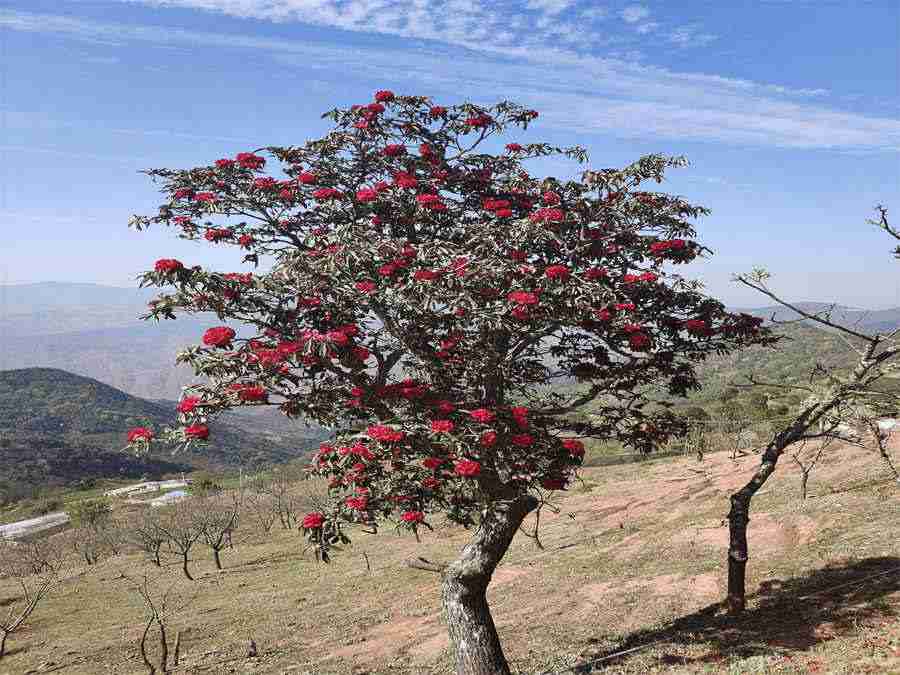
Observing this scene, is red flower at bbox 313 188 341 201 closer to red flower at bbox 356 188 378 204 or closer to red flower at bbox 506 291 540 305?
red flower at bbox 356 188 378 204

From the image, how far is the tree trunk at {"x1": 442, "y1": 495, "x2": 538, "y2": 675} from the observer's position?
978 cm

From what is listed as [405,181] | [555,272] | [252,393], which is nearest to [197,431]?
[252,393]

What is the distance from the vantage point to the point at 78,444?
13925cm

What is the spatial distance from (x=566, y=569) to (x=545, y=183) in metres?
16.5

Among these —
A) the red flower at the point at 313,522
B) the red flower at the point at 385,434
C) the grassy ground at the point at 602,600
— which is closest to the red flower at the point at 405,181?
the red flower at the point at 385,434

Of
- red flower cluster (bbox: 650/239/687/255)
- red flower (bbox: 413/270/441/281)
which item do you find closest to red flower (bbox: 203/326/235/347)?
red flower (bbox: 413/270/441/281)

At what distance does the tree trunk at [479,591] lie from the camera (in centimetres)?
978

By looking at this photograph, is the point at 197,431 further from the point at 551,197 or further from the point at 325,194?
the point at 551,197

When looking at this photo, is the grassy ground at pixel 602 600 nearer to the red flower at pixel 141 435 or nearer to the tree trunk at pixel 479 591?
the tree trunk at pixel 479 591

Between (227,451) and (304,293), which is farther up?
(304,293)

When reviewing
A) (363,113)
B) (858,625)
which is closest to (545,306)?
(363,113)

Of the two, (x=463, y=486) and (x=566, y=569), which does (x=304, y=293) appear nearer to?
(x=463, y=486)

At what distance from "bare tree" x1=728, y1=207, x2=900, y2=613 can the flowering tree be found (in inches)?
60.8

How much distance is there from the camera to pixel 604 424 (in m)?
9.34
